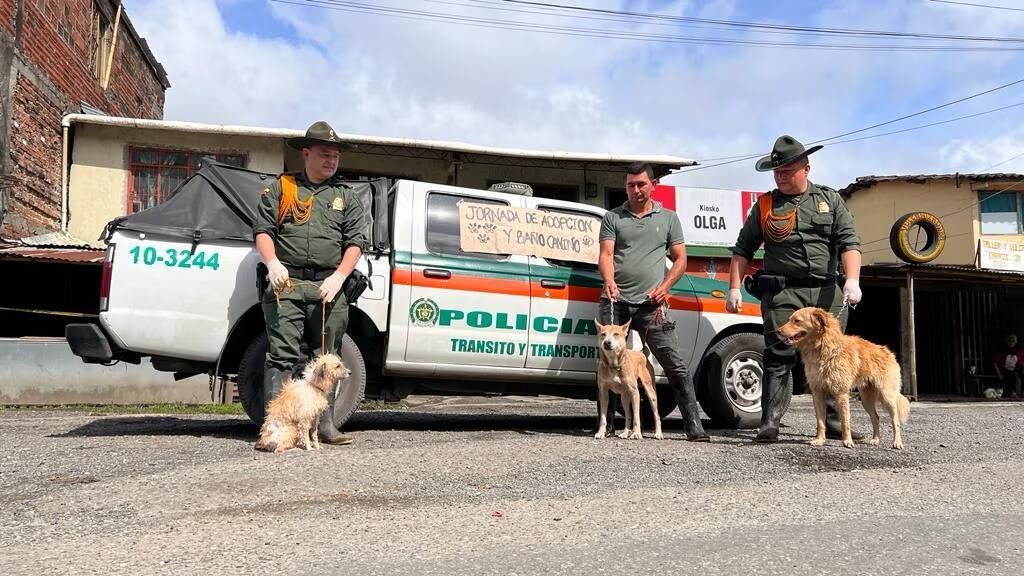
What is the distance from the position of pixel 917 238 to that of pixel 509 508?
1719cm

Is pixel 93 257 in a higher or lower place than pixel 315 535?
higher

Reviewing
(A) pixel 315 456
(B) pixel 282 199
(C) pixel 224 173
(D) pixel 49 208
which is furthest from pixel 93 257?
(A) pixel 315 456

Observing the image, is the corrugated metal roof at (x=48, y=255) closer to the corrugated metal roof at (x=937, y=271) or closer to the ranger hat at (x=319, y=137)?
the ranger hat at (x=319, y=137)

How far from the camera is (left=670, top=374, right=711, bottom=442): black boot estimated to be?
5680mm

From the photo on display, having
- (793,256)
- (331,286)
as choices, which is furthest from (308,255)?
(793,256)

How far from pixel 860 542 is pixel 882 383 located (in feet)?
8.55

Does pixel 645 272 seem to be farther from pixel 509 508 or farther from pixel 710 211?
pixel 710 211

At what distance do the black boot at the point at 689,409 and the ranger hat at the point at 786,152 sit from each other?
1.75 metres

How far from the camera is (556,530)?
308cm

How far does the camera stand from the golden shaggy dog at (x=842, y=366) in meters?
5.25

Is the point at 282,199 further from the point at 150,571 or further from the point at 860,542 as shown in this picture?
the point at 860,542

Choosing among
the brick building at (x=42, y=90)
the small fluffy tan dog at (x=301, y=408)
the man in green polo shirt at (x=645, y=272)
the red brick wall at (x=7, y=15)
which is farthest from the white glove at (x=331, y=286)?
the red brick wall at (x=7, y=15)

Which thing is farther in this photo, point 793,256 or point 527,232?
point 527,232

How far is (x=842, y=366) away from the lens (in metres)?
5.27
